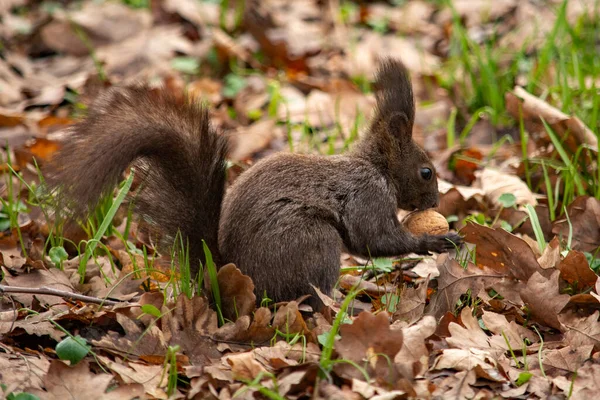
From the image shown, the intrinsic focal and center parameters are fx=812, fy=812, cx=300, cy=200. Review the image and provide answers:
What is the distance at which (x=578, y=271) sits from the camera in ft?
10.3

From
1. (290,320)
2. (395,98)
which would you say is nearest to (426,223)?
(395,98)

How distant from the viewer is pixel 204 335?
284 centimetres

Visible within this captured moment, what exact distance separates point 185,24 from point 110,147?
4764 millimetres

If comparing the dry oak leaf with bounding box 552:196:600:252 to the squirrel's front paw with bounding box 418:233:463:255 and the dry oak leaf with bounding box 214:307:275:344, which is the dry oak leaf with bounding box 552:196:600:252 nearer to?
the squirrel's front paw with bounding box 418:233:463:255

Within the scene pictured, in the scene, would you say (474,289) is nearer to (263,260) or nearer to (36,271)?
(263,260)

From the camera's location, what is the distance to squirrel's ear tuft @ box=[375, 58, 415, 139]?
3.49m

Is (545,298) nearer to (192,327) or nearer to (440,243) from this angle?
(440,243)

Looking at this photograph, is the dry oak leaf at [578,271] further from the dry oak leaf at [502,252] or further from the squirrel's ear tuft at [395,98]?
the squirrel's ear tuft at [395,98]

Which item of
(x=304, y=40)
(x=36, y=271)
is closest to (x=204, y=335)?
(x=36, y=271)

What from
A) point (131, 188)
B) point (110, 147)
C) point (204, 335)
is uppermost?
point (110, 147)

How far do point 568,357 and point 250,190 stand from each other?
1.29 m

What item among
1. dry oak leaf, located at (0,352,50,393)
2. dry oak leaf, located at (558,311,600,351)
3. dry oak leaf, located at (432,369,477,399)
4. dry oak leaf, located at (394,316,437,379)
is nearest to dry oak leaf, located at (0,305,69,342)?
dry oak leaf, located at (0,352,50,393)

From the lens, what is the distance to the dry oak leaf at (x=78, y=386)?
2418mm

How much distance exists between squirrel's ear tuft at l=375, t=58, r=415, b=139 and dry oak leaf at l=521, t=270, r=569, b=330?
0.96 meters
